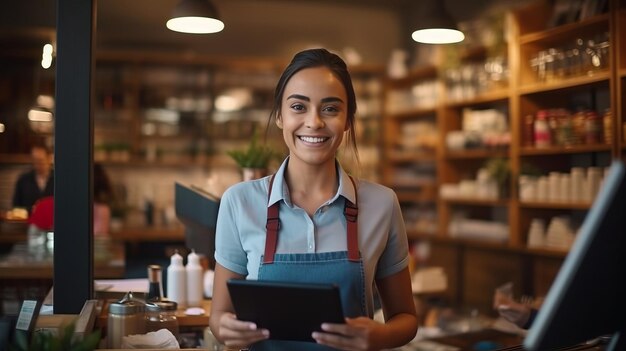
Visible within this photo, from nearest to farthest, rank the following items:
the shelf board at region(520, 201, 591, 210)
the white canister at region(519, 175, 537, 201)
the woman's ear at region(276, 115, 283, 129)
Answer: the woman's ear at region(276, 115, 283, 129), the shelf board at region(520, 201, 591, 210), the white canister at region(519, 175, 537, 201)

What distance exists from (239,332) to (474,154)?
5.41 meters

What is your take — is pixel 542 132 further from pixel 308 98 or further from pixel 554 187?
pixel 308 98

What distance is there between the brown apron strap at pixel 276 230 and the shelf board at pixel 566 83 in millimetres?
3214

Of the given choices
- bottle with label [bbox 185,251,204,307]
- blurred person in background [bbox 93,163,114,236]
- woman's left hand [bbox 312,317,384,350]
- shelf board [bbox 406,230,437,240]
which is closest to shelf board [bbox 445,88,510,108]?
shelf board [bbox 406,230,437,240]

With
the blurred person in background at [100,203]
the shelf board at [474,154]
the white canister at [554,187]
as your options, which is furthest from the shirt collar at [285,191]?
the shelf board at [474,154]

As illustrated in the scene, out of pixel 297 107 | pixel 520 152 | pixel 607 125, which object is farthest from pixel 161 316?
pixel 520 152

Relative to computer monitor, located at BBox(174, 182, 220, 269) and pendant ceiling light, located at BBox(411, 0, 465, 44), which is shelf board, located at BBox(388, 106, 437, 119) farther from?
computer monitor, located at BBox(174, 182, 220, 269)

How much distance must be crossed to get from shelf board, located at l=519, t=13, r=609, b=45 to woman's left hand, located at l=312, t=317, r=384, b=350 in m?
3.83

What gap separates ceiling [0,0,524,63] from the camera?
8680mm

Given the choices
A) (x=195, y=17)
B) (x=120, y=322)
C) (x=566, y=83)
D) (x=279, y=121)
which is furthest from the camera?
(x=566, y=83)

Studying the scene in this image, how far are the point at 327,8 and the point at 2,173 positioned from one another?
4626mm

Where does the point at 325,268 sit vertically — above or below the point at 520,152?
below

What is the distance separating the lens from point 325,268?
2.01 meters

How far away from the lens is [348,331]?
173 cm
